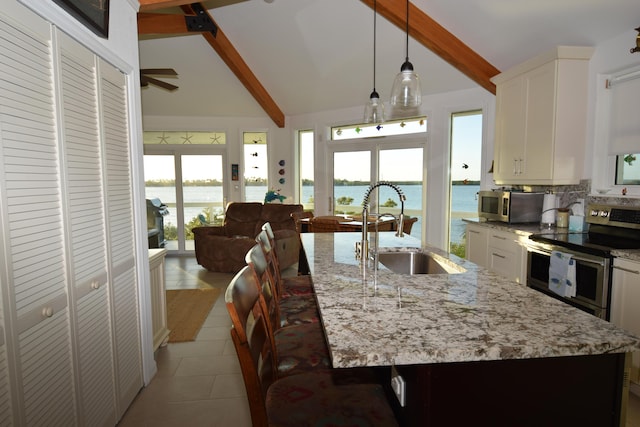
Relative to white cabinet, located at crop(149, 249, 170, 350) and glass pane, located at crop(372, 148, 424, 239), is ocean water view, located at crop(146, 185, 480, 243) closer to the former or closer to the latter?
glass pane, located at crop(372, 148, 424, 239)

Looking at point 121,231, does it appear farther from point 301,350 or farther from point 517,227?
point 517,227

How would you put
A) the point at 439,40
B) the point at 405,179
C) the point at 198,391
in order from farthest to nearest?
the point at 405,179 → the point at 439,40 → the point at 198,391

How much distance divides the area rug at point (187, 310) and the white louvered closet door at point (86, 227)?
1376 mm

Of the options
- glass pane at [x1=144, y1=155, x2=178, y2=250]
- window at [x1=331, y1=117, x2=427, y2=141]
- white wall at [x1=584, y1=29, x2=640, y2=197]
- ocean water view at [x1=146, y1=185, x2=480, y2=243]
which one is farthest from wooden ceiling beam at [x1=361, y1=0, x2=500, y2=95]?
glass pane at [x1=144, y1=155, x2=178, y2=250]

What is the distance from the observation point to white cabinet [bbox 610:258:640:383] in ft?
7.43

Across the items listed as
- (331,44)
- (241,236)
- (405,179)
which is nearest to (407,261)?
(405,179)

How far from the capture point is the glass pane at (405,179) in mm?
5684

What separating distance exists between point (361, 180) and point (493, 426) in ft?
18.1

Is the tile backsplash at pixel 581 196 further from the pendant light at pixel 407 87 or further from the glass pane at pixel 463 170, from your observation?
the pendant light at pixel 407 87

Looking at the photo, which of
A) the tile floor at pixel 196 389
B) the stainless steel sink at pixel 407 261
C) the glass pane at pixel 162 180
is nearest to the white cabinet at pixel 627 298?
the stainless steel sink at pixel 407 261

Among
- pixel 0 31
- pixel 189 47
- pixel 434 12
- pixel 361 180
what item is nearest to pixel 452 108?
pixel 434 12

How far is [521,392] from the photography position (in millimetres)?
1060

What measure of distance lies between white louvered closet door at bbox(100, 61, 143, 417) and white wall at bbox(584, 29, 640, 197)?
385cm

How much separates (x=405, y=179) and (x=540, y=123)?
8.07 feet
